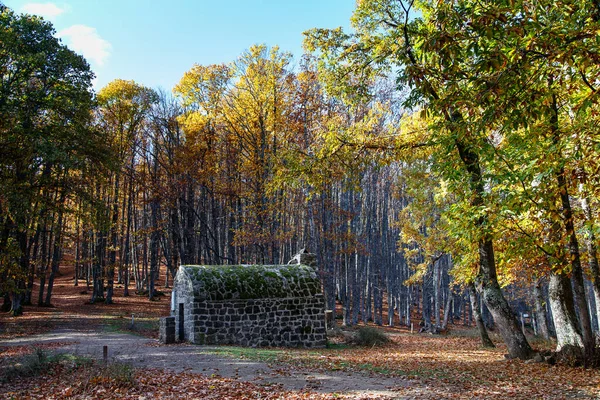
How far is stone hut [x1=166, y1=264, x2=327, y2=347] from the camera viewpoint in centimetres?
1509

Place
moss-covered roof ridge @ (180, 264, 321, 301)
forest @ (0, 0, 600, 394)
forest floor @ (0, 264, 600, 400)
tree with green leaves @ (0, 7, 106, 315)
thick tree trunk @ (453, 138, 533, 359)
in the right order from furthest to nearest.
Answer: moss-covered roof ridge @ (180, 264, 321, 301) < tree with green leaves @ (0, 7, 106, 315) < thick tree trunk @ (453, 138, 533, 359) < forest floor @ (0, 264, 600, 400) < forest @ (0, 0, 600, 394)

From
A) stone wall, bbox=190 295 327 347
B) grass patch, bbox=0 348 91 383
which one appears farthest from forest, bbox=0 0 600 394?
grass patch, bbox=0 348 91 383

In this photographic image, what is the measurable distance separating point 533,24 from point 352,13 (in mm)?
6263

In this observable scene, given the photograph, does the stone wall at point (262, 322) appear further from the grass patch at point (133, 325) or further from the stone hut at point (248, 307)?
the grass patch at point (133, 325)

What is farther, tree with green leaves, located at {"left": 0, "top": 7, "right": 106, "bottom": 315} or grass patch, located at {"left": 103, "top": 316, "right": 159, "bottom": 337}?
grass patch, located at {"left": 103, "top": 316, "right": 159, "bottom": 337}

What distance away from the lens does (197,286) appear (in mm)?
15125

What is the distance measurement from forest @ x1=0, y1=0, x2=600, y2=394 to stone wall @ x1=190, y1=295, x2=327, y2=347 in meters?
3.52

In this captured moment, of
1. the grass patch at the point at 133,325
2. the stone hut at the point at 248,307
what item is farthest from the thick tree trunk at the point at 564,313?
the grass patch at the point at 133,325

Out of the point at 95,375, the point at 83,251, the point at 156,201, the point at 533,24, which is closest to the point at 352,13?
the point at 533,24

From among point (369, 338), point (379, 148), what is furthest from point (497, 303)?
point (369, 338)

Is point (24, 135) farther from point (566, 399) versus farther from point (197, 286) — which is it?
point (566, 399)

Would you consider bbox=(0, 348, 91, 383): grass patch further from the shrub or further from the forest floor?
the shrub

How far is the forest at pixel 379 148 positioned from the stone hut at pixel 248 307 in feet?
8.90

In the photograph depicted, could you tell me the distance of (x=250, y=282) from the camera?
52.0ft
